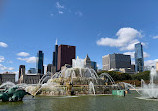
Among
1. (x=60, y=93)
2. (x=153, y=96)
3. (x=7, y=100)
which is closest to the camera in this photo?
(x=7, y=100)

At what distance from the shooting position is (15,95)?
22.3 metres

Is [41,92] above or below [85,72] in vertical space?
below

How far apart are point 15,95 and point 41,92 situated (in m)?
12.5

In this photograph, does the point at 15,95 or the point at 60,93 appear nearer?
the point at 15,95

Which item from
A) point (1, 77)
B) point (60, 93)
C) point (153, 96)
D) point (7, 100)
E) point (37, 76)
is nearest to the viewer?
point (7, 100)

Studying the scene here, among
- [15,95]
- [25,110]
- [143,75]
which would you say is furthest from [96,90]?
[143,75]

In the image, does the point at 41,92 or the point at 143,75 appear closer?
the point at 41,92

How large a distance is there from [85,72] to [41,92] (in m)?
17.6

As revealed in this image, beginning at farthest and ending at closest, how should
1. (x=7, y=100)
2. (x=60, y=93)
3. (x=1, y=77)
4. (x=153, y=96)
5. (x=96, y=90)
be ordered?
(x=1, y=77)
(x=96, y=90)
(x=60, y=93)
(x=153, y=96)
(x=7, y=100)

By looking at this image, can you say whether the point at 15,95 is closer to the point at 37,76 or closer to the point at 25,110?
the point at 25,110

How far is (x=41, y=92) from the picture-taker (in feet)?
113

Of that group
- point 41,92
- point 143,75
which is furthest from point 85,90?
point 143,75

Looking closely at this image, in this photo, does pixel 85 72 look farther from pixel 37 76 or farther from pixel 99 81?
pixel 37 76

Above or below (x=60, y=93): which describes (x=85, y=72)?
above
